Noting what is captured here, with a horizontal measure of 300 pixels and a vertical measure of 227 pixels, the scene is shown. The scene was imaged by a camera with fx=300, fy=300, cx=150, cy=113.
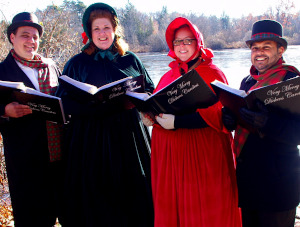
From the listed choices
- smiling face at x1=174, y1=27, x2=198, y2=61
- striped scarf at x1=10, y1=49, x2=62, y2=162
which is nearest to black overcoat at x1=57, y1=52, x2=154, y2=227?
striped scarf at x1=10, y1=49, x2=62, y2=162

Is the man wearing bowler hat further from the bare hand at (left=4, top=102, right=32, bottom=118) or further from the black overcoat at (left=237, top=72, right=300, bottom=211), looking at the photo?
the black overcoat at (left=237, top=72, right=300, bottom=211)

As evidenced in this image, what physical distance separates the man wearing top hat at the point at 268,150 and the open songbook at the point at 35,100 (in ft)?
3.50

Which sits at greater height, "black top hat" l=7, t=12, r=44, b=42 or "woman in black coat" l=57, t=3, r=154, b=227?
"black top hat" l=7, t=12, r=44, b=42

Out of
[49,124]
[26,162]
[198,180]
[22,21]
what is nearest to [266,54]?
[198,180]

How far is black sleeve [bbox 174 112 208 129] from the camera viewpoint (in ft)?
6.17

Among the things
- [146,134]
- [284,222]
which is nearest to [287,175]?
[284,222]

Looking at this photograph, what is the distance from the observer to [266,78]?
5.74 ft

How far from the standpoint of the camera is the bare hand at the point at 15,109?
6.66 ft

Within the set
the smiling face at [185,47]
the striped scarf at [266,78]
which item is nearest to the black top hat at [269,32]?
the striped scarf at [266,78]

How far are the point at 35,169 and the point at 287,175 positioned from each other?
5.83 feet

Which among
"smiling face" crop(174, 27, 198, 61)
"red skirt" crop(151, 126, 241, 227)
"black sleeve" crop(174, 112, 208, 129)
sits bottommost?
"red skirt" crop(151, 126, 241, 227)

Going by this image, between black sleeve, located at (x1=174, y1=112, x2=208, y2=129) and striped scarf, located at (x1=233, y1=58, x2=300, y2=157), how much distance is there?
0.71 ft

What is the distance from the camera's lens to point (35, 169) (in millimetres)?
2318

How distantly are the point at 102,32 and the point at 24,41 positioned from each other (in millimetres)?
589
